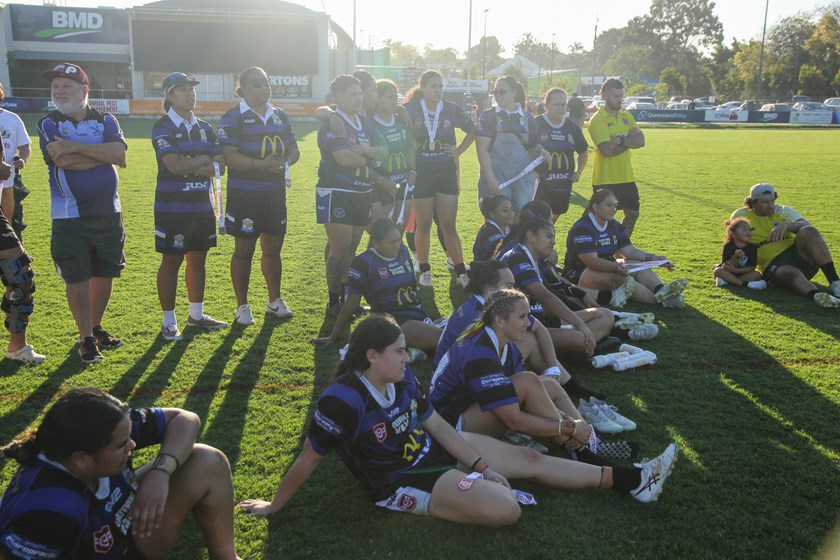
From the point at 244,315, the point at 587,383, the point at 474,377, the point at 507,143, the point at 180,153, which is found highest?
the point at 507,143

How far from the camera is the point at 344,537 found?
3.23 meters

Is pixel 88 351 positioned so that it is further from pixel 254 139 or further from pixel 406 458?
pixel 406 458

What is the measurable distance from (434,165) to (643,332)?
2.80m

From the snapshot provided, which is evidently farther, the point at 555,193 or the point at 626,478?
the point at 555,193

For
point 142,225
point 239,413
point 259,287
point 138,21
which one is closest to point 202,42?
point 138,21

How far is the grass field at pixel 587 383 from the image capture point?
3.21m

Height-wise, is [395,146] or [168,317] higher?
[395,146]

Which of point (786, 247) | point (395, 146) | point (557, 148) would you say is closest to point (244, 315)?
point (395, 146)

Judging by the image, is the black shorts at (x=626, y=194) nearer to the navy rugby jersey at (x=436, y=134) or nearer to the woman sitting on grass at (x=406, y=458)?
the navy rugby jersey at (x=436, y=134)

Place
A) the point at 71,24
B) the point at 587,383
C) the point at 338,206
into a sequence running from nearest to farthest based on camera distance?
the point at 587,383 < the point at 338,206 < the point at 71,24

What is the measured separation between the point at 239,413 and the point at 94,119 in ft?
8.11

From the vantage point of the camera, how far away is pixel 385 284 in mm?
5285

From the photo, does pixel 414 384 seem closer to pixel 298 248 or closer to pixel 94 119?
pixel 94 119

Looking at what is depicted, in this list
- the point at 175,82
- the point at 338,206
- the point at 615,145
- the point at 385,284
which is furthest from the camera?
the point at 615,145
